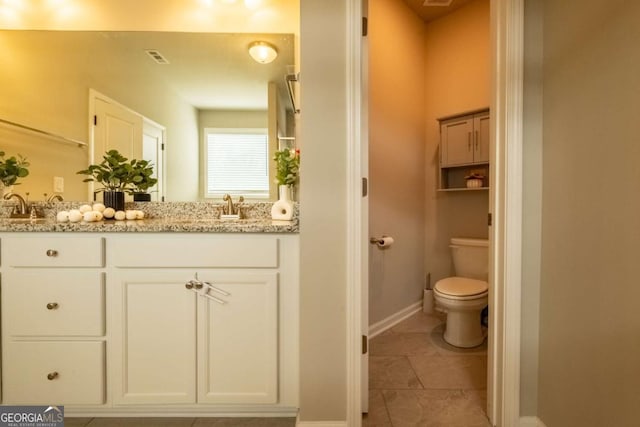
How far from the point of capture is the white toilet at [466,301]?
193 centimetres

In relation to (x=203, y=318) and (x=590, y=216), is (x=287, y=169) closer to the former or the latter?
(x=203, y=318)

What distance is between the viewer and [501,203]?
1202mm

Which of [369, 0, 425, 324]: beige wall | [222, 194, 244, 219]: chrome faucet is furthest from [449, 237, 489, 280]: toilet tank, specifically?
[222, 194, 244, 219]: chrome faucet

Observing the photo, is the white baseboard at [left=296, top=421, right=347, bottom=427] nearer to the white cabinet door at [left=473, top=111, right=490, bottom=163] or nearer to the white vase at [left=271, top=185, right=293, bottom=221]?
the white vase at [left=271, top=185, right=293, bottom=221]

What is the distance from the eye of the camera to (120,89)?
1.76 metres

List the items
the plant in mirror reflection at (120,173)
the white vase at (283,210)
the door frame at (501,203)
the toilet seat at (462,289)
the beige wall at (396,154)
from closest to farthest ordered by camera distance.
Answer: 1. the door frame at (501,203)
2. the white vase at (283,210)
3. the plant in mirror reflection at (120,173)
4. the toilet seat at (462,289)
5. the beige wall at (396,154)

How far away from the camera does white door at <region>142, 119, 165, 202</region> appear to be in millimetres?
1763

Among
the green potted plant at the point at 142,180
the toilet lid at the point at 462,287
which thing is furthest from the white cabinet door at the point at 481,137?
the green potted plant at the point at 142,180

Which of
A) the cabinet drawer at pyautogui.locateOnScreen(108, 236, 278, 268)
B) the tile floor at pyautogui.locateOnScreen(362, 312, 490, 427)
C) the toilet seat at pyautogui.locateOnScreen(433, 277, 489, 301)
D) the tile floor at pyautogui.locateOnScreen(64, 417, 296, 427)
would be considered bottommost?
the tile floor at pyautogui.locateOnScreen(362, 312, 490, 427)

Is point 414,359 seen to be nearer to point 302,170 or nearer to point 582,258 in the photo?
point 582,258

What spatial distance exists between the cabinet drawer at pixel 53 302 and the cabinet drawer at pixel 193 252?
0.16m

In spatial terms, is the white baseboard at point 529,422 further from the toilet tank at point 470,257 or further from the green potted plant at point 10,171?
the green potted plant at point 10,171

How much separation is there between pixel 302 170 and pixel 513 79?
38.7 inches

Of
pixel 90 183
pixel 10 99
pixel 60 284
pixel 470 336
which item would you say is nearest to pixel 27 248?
pixel 60 284
